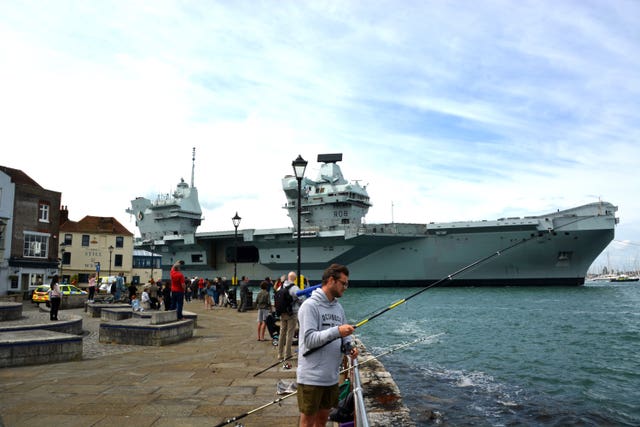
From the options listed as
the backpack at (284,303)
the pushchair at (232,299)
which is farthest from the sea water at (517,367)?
the pushchair at (232,299)

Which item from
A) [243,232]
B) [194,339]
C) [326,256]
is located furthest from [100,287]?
[194,339]

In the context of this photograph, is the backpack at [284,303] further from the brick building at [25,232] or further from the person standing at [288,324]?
the brick building at [25,232]

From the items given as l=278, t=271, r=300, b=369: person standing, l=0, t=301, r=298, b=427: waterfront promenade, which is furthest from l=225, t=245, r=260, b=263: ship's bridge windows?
l=278, t=271, r=300, b=369: person standing

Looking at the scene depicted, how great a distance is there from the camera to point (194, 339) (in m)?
11.5

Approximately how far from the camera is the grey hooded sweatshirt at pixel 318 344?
3240 millimetres

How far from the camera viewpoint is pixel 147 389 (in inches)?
244

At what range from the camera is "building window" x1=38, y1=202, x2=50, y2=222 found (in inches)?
1249

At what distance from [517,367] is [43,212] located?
105ft

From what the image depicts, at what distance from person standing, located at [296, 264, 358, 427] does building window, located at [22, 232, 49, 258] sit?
33404 millimetres

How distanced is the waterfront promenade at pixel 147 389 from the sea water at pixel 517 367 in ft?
9.53

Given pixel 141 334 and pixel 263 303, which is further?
pixel 263 303

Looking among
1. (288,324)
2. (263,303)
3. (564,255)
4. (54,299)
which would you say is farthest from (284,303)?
(564,255)

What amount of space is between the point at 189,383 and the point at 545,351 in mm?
11650

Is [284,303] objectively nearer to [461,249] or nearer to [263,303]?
[263,303]
